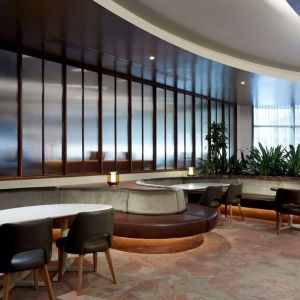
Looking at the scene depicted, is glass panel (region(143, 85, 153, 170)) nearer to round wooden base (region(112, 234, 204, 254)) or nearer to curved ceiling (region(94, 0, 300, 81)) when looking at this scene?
curved ceiling (region(94, 0, 300, 81))

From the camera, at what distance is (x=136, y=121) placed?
8.52m

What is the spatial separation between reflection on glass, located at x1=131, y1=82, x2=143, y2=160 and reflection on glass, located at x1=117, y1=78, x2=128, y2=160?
0.81 feet

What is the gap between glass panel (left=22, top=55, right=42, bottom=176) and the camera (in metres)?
6.18

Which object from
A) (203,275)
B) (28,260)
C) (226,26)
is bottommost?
(203,275)

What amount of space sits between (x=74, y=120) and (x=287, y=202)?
4.15 m

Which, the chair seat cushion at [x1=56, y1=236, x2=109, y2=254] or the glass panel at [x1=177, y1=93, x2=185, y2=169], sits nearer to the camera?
the chair seat cushion at [x1=56, y1=236, x2=109, y2=254]

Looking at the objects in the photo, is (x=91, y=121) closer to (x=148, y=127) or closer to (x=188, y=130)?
(x=148, y=127)

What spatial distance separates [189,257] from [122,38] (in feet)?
11.3

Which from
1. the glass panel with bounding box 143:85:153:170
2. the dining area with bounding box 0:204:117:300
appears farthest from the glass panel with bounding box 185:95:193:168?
the dining area with bounding box 0:204:117:300

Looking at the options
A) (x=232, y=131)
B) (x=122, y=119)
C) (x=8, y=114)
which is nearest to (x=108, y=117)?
(x=122, y=119)

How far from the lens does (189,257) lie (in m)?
4.51

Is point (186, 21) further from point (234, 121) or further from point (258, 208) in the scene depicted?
point (234, 121)

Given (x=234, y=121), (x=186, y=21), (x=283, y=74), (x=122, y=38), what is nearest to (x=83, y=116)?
(x=122, y=38)

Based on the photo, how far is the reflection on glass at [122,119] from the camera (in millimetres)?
8000
